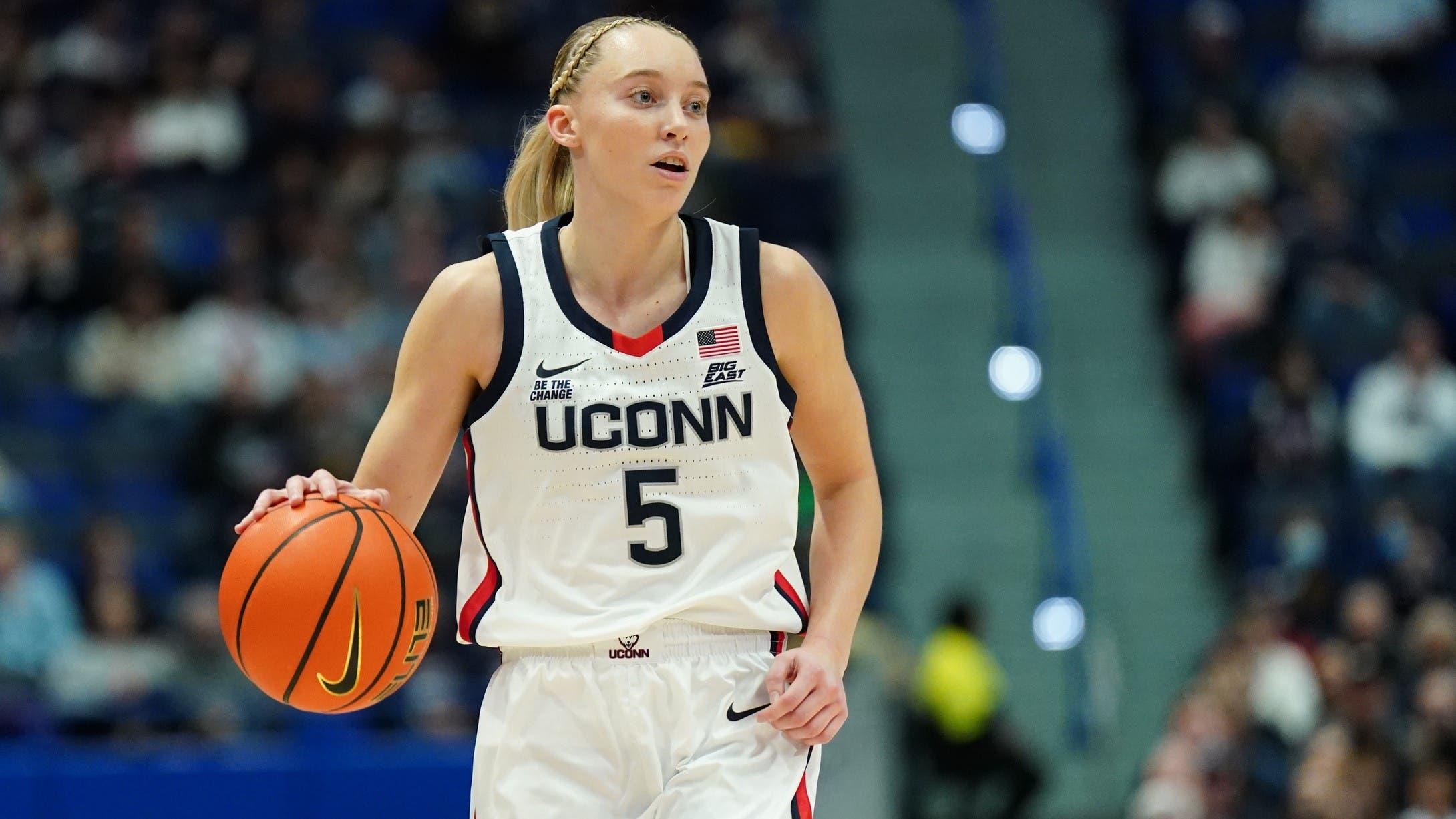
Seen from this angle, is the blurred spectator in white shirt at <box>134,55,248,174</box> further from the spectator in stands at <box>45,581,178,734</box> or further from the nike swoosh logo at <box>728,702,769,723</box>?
the nike swoosh logo at <box>728,702,769,723</box>

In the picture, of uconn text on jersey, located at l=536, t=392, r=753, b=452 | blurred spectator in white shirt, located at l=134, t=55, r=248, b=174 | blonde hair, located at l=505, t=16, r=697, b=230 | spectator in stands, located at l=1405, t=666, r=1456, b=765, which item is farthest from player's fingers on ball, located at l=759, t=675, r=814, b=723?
blurred spectator in white shirt, located at l=134, t=55, r=248, b=174

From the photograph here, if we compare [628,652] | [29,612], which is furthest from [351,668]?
[29,612]

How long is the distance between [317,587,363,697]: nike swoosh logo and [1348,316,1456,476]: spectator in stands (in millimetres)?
8421

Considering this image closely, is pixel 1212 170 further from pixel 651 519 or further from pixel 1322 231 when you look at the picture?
pixel 651 519

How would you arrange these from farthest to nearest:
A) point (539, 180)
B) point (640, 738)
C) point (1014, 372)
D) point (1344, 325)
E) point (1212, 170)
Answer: point (1212, 170)
point (1014, 372)
point (1344, 325)
point (539, 180)
point (640, 738)

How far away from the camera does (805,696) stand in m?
3.31

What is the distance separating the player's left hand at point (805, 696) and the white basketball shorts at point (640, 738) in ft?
0.15

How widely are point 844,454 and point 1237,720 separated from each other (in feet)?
18.6

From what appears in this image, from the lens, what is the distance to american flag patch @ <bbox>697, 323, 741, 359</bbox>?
3436 millimetres

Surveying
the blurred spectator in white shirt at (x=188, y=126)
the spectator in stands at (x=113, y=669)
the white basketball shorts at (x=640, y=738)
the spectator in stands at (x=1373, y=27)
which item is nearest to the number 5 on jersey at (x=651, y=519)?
the white basketball shorts at (x=640, y=738)

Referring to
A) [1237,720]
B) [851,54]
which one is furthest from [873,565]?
[851,54]

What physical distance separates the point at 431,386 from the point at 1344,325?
895 cm

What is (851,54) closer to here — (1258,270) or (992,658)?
(1258,270)

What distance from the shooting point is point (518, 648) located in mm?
3383
